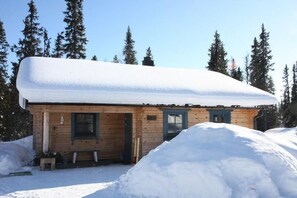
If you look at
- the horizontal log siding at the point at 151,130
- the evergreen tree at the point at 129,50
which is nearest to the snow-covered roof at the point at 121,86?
Answer: the horizontal log siding at the point at 151,130

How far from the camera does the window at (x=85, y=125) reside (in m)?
14.3

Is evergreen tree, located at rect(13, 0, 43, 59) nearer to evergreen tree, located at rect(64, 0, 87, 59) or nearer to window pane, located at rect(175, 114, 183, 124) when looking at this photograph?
evergreen tree, located at rect(64, 0, 87, 59)

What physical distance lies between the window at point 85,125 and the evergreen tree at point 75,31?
1709 cm

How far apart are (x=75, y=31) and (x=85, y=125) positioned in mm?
18892

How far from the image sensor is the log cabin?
12.8m

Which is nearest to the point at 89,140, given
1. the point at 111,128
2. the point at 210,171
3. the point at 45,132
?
the point at 111,128

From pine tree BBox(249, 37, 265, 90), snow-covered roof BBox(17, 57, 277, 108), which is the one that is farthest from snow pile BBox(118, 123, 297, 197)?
pine tree BBox(249, 37, 265, 90)

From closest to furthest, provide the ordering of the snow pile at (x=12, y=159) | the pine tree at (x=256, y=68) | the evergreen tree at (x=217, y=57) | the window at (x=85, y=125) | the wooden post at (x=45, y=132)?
the snow pile at (x=12, y=159), the wooden post at (x=45, y=132), the window at (x=85, y=125), the evergreen tree at (x=217, y=57), the pine tree at (x=256, y=68)

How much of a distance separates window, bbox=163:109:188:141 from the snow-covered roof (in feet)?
1.80

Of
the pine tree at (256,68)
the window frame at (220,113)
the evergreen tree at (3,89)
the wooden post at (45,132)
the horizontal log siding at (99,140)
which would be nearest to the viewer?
the wooden post at (45,132)

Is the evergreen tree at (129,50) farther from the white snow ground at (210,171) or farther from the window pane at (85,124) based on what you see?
the white snow ground at (210,171)

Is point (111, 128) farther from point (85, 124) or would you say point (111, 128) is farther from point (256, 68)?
point (256, 68)

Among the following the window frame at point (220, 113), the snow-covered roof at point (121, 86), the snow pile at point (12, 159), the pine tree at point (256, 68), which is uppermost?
the pine tree at point (256, 68)

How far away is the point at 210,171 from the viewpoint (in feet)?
23.7
